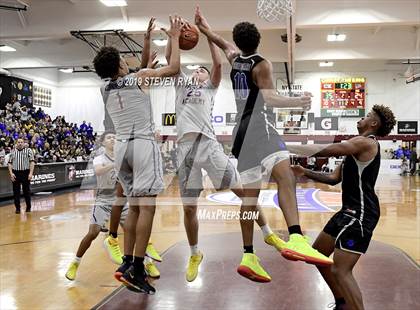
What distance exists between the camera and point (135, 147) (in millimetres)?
3631

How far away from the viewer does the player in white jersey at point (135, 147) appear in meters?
3.51

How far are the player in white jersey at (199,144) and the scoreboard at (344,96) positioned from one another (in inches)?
818

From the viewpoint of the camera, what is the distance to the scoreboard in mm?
23609

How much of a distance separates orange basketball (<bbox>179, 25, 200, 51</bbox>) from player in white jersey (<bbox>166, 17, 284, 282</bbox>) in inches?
8.5

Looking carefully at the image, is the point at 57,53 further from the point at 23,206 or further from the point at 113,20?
the point at 23,206

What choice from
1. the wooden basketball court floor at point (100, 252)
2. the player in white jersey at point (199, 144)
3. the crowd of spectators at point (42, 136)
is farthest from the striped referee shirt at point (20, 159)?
the player in white jersey at point (199, 144)

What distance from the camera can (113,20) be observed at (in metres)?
12.2

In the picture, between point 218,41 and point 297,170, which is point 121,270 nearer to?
point 297,170

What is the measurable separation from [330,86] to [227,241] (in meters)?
17.7

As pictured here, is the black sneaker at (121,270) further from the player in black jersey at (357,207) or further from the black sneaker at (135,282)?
the player in black jersey at (357,207)

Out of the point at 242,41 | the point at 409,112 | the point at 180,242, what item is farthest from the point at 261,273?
the point at 409,112

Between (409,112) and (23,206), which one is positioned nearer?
(23,206)

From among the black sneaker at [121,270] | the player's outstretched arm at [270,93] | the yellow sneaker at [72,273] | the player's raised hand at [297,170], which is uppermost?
the player's outstretched arm at [270,93]

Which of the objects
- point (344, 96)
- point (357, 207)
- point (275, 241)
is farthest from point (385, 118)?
point (344, 96)
